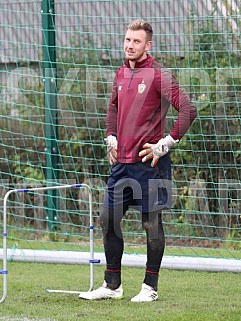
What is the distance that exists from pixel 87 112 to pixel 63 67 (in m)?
0.55

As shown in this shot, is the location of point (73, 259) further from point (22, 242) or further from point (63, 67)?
point (63, 67)

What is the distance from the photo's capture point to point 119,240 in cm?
619

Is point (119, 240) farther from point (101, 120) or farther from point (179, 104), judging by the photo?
point (101, 120)

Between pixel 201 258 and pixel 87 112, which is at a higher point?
pixel 87 112

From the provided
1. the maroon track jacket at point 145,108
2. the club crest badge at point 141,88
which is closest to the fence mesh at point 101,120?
the maroon track jacket at point 145,108

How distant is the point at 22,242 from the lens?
943 centimetres

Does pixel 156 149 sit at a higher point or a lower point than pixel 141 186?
higher

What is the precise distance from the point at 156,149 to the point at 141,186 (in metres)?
0.27

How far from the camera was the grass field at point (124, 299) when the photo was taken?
5477mm

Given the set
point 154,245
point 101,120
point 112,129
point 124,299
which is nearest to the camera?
point 154,245

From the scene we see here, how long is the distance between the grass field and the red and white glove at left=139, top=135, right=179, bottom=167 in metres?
0.95

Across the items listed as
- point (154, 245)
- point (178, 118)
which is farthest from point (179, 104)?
point (154, 245)

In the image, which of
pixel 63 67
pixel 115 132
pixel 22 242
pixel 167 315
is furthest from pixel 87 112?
pixel 167 315

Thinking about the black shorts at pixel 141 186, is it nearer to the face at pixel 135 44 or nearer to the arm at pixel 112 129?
the arm at pixel 112 129
